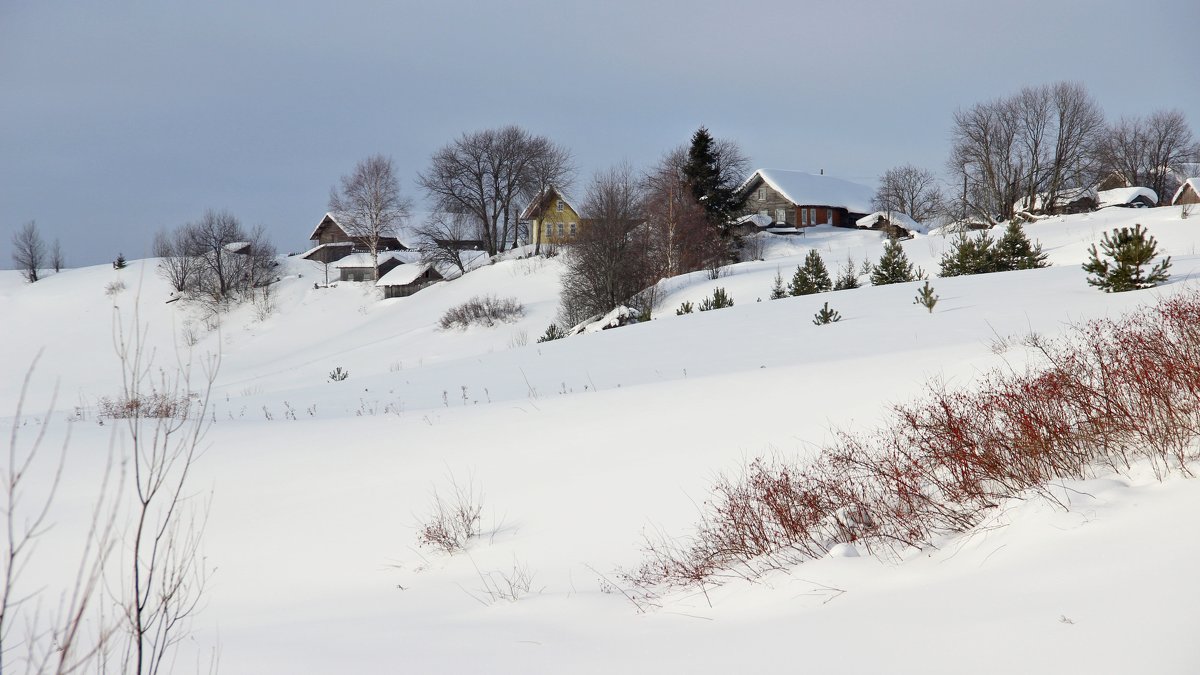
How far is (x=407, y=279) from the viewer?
48.6m

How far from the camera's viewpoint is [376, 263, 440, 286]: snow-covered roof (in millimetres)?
48562

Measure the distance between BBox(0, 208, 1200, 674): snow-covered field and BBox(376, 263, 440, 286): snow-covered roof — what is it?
107 feet

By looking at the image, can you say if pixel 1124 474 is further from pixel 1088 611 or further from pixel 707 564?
pixel 707 564

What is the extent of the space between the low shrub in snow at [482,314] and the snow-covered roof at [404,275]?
1387 cm

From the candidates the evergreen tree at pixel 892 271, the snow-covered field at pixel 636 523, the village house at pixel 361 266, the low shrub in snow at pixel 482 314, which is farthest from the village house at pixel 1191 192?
the village house at pixel 361 266

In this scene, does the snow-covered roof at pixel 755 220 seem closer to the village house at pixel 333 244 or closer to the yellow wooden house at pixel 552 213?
the yellow wooden house at pixel 552 213

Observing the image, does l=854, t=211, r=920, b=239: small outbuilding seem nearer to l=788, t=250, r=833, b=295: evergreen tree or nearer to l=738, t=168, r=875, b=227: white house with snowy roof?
l=738, t=168, r=875, b=227: white house with snowy roof

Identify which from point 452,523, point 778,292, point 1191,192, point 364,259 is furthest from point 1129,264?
point 1191,192

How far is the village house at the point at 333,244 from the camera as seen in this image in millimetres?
62031

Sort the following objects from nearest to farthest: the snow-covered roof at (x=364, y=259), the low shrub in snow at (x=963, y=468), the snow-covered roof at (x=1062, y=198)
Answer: the low shrub in snow at (x=963, y=468) → the snow-covered roof at (x=1062, y=198) → the snow-covered roof at (x=364, y=259)

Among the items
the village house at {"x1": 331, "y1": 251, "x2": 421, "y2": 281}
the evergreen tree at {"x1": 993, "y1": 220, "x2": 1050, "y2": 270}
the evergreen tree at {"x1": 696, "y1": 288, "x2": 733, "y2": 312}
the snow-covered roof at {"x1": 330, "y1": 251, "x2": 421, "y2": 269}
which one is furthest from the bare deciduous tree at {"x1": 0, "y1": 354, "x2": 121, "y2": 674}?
the snow-covered roof at {"x1": 330, "y1": 251, "x2": 421, "y2": 269}

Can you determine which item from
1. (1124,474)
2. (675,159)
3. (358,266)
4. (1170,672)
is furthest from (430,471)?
(358,266)

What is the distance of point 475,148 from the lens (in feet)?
185

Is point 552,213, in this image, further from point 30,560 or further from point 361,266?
point 30,560
